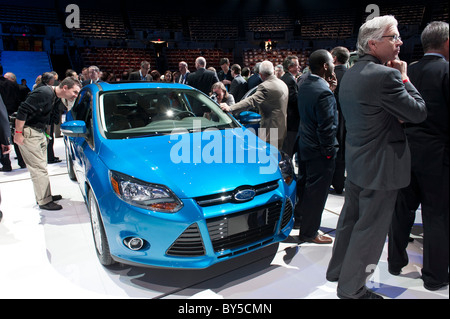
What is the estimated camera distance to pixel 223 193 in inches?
78.9

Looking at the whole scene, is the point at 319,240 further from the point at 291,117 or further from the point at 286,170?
the point at 291,117

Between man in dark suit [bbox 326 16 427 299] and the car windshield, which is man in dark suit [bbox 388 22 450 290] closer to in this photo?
man in dark suit [bbox 326 16 427 299]

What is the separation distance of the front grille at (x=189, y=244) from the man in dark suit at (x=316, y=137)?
1098 millimetres

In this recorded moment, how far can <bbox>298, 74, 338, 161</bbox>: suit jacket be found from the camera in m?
2.34

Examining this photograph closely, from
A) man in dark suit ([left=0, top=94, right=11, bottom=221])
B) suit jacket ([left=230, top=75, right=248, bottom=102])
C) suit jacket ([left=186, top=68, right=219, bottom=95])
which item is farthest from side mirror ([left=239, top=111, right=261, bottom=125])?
suit jacket ([left=186, top=68, right=219, bottom=95])

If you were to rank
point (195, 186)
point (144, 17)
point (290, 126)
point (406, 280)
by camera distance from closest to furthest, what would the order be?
1. point (195, 186)
2. point (406, 280)
3. point (290, 126)
4. point (144, 17)

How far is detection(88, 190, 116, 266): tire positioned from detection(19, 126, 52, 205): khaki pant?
1361 millimetres

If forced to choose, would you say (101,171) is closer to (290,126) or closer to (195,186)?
(195,186)

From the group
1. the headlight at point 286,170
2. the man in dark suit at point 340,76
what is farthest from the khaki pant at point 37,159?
the man in dark suit at point 340,76

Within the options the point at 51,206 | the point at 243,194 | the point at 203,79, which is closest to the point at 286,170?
the point at 243,194

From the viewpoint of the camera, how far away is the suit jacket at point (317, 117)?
234 centimetres

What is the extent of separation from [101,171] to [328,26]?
85.8 feet

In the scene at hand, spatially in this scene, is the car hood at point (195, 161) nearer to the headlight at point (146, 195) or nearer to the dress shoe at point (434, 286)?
the headlight at point (146, 195)
